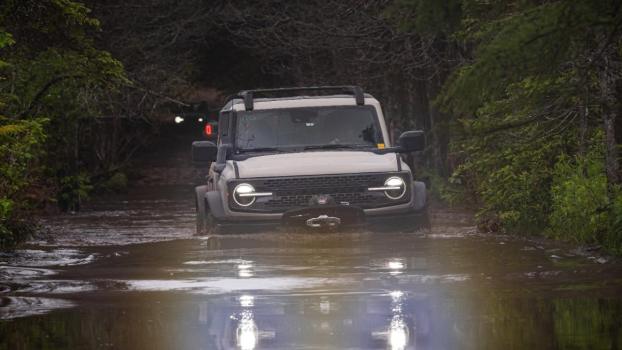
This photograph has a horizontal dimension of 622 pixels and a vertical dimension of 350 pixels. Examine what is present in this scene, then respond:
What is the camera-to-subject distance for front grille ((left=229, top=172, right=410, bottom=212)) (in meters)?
18.7

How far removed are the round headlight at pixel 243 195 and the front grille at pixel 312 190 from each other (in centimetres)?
5

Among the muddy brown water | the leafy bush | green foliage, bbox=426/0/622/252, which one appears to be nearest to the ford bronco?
the muddy brown water

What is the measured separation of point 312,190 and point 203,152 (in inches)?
75.9

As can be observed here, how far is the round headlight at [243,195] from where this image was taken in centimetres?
1878

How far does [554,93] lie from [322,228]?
3035 millimetres

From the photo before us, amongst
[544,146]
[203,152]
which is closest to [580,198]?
[544,146]

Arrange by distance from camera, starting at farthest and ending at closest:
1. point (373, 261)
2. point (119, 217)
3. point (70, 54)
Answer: point (119, 217) → point (70, 54) → point (373, 261)

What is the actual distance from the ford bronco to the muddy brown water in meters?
0.27

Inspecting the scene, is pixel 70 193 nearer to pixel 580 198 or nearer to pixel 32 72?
pixel 32 72

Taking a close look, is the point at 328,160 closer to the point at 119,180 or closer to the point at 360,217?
the point at 360,217

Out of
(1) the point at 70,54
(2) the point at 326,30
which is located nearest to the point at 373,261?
(1) the point at 70,54

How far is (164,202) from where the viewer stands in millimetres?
36438

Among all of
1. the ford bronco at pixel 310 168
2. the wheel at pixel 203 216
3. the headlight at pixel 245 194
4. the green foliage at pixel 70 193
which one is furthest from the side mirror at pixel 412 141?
the green foliage at pixel 70 193

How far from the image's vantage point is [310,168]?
61.4 ft
